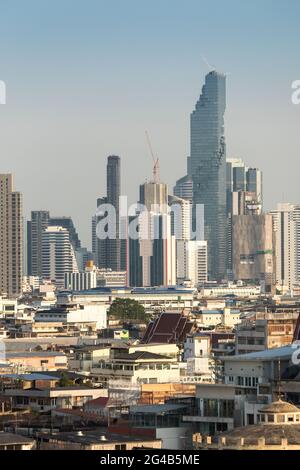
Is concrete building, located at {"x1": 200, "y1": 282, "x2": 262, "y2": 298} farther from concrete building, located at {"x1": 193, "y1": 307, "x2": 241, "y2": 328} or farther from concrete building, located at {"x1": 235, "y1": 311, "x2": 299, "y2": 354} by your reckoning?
concrete building, located at {"x1": 235, "y1": 311, "x2": 299, "y2": 354}

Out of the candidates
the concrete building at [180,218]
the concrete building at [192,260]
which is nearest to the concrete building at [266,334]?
the concrete building at [192,260]

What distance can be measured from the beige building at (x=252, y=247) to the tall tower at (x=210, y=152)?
438 centimetres

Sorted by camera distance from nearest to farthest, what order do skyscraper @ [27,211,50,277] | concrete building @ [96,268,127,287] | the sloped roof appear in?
the sloped roof, concrete building @ [96,268,127,287], skyscraper @ [27,211,50,277]

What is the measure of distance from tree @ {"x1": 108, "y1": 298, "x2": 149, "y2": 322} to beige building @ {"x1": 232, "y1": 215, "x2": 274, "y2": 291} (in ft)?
155

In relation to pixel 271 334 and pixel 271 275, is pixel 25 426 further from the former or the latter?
pixel 271 275

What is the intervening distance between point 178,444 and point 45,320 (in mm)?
38998

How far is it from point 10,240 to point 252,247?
31211mm

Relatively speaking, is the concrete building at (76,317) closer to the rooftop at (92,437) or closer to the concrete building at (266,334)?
the concrete building at (266,334)

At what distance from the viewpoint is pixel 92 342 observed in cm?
5025

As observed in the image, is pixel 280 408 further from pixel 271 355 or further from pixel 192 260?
pixel 192 260

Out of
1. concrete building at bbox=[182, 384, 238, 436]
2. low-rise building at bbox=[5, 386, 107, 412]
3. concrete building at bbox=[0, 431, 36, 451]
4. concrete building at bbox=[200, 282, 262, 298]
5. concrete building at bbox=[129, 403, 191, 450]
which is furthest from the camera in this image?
concrete building at bbox=[200, 282, 262, 298]

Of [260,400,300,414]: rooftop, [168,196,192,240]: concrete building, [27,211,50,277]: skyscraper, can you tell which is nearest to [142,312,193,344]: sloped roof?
[260,400,300,414]: rooftop

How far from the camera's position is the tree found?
71.8 metres

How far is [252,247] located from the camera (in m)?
128
